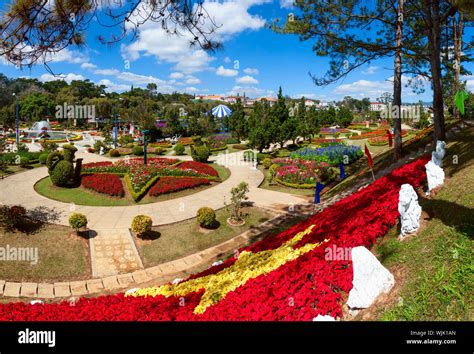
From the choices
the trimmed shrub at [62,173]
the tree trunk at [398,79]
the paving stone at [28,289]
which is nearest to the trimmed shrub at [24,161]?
the trimmed shrub at [62,173]

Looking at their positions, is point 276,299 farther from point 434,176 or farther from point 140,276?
point 140,276

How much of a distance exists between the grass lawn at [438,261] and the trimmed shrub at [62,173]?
1632cm

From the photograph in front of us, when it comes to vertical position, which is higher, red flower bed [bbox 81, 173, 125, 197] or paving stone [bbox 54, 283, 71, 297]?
red flower bed [bbox 81, 173, 125, 197]

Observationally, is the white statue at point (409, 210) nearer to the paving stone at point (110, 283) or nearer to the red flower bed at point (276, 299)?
the red flower bed at point (276, 299)

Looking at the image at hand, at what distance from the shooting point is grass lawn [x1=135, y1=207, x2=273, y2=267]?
34.1 feet

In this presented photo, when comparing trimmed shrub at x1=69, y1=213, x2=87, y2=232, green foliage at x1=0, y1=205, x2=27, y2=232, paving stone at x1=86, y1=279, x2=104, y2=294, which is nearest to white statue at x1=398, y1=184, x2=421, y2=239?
paving stone at x1=86, y1=279, x2=104, y2=294

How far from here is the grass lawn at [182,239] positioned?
10.4m

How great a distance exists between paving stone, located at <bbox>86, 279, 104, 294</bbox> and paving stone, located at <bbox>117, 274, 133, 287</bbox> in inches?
19.5

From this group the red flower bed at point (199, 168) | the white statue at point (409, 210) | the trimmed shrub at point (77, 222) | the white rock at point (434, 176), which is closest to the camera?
the white statue at point (409, 210)

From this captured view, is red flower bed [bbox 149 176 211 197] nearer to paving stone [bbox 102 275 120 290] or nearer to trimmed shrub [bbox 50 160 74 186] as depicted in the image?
trimmed shrub [bbox 50 160 74 186]

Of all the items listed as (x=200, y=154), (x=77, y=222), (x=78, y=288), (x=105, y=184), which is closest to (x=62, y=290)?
(x=78, y=288)

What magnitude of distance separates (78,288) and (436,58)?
13.3 metres
